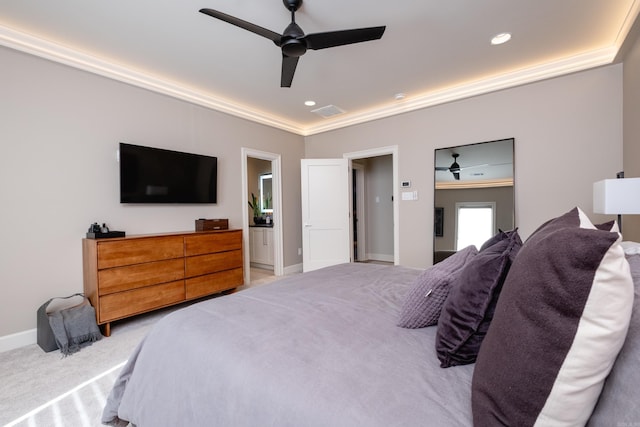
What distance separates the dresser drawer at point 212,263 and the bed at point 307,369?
1.90 metres

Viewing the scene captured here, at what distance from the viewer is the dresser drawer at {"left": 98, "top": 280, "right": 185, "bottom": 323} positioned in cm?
260

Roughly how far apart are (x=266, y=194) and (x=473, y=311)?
19.1 feet

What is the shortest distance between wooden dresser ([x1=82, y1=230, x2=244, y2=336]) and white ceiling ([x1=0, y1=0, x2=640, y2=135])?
1800mm

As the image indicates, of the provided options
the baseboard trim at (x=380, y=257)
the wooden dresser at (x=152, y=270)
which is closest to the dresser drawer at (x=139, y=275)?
the wooden dresser at (x=152, y=270)

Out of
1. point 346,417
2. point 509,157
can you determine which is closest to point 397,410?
point 346,417

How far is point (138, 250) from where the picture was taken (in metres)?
2.80

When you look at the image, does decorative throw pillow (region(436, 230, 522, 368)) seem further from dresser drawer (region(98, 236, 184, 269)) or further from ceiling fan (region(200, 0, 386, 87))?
dresser drawer (region(98, 236, 184, 269))

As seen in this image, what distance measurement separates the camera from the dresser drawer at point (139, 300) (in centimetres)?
260

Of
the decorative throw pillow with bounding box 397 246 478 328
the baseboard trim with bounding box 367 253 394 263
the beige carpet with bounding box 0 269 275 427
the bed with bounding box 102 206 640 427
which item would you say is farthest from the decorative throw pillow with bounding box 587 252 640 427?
the baseboard trim with bounding box 367 253 394 263

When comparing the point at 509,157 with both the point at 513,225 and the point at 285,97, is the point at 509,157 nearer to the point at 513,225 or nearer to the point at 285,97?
the point at 513,225

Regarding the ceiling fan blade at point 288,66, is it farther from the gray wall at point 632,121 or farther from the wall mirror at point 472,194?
the gray wall at point 632,121

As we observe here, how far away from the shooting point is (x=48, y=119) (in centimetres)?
263

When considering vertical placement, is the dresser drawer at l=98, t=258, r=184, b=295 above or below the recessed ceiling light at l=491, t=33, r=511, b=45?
below

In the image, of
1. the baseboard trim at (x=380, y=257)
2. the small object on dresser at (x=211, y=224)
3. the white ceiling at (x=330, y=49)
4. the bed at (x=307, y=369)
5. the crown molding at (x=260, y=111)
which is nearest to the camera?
the bed at (x=307, y=369)
